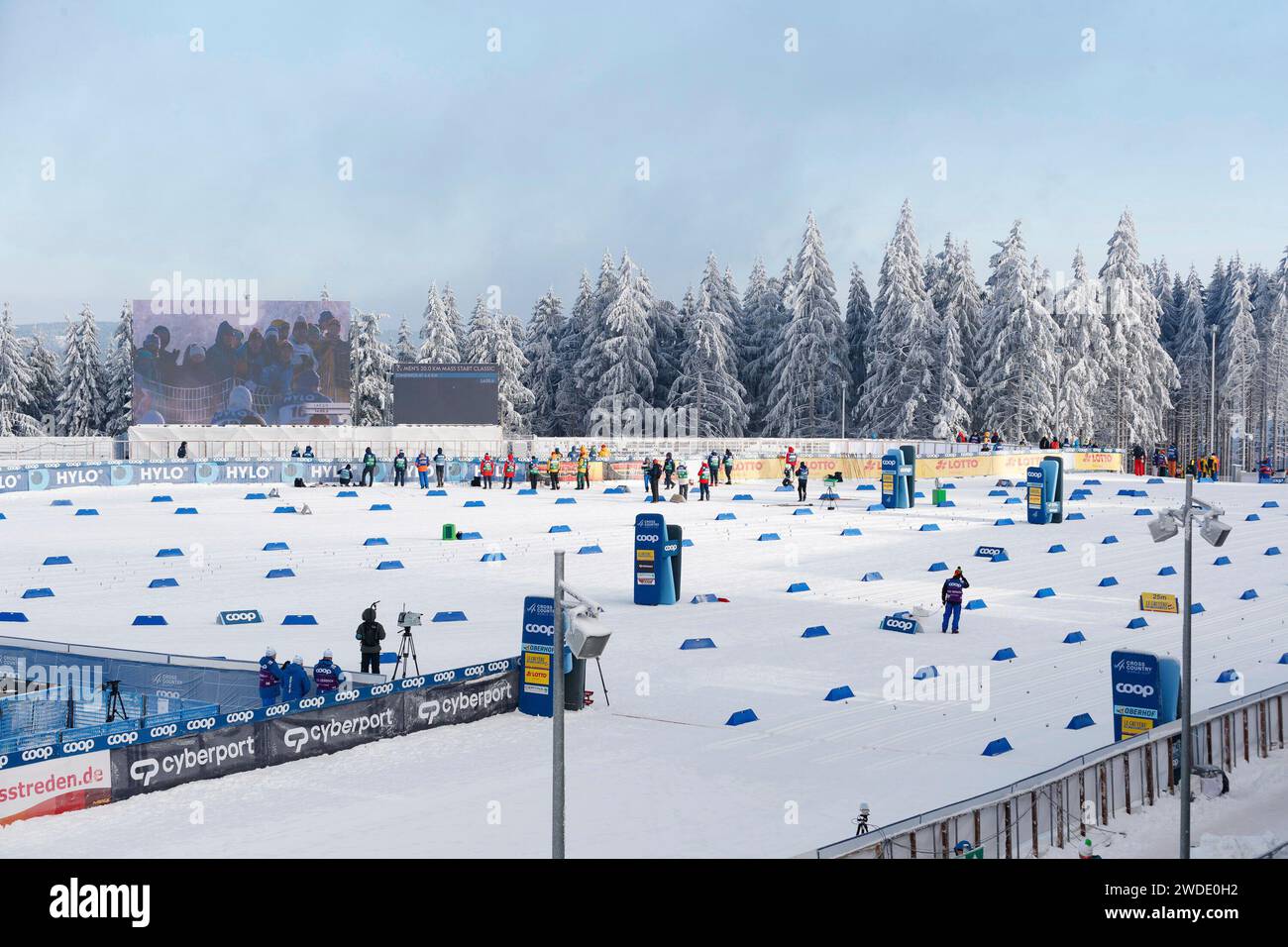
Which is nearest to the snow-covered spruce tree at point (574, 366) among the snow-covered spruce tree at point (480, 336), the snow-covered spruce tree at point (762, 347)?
the snow-covered spruce tree at point (480, 336)

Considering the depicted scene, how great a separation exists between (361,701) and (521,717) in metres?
2.70

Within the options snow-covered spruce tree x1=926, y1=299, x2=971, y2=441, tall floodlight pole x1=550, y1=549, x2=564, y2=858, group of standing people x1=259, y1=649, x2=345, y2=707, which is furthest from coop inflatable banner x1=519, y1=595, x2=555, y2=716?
snow-covered spruce tree x1=926, y1=299, x2=971, y2=441

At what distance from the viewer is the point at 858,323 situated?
321ft

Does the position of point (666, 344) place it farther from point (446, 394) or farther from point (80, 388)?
point (80, 388)

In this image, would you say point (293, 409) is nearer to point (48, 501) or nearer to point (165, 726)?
point (48, 501)

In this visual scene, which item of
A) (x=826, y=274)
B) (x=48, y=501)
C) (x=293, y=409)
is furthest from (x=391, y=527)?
(x=826, y=274)

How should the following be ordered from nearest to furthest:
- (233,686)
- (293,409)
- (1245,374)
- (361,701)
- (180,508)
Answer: (361,701) < (233,686) < (180,508) < (293,409) < (1245,374)

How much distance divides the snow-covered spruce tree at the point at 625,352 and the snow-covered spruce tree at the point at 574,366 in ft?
8.21

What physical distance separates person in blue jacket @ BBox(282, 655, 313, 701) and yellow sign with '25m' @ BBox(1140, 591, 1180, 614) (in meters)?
17.8

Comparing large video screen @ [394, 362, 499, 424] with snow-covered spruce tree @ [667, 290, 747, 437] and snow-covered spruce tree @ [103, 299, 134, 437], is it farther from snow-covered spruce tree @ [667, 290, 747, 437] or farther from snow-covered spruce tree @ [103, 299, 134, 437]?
snow-covered spruce tree @ [103, 299, 134, 437]

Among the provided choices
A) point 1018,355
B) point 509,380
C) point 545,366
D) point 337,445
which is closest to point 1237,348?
point 1018,355

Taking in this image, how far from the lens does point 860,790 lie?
1564 centimetres

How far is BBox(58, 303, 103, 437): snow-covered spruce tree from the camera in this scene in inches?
3590
